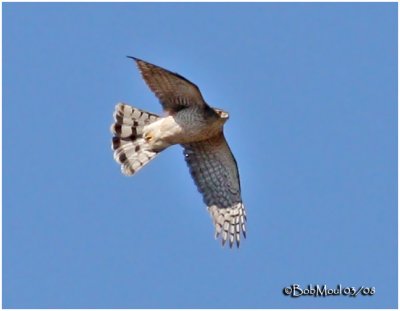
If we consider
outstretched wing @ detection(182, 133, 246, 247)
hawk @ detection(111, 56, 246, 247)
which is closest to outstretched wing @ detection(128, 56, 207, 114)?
hawk @ detection(111, 56, 246, 247)

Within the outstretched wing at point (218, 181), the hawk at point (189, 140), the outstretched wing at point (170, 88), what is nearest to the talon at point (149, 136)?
the hawk at point (189, 140)

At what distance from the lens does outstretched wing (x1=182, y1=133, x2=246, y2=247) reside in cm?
2362

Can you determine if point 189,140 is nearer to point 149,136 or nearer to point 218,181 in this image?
point 149,136

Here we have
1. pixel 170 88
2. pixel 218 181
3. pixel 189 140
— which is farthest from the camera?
pixel 218 181

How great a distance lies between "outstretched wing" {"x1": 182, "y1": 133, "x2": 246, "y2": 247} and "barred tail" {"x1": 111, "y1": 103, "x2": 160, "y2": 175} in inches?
32.2

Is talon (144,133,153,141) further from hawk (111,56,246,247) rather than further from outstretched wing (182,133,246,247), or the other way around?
outstretched wing (182,133,246,247)

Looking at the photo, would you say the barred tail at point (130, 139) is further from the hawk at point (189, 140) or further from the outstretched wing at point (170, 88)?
the outstretched wing at point (170, 88)

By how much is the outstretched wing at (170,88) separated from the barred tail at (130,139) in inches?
17.5

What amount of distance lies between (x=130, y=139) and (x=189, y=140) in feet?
2.84

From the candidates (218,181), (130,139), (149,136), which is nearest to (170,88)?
(149,136)

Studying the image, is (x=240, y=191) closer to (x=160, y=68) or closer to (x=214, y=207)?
(x=214, y=207)

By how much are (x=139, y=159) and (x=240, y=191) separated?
5.60ft

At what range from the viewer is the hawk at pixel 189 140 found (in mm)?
22453

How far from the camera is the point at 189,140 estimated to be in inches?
900
